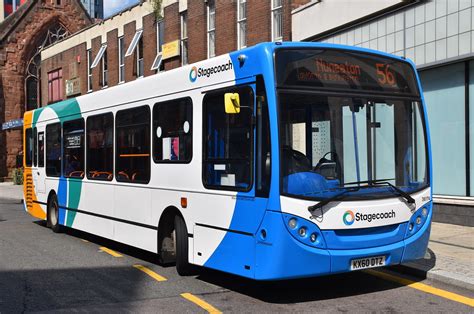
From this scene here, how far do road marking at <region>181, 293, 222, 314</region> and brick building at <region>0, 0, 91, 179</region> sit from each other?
136 feet

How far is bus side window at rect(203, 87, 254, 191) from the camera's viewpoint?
6.14 m

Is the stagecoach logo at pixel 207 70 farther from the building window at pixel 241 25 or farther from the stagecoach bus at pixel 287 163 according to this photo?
the building window at pixel 241 25

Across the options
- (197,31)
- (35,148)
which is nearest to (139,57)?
(197,31)

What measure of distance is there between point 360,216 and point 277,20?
13.5 metres

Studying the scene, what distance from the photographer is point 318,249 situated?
5730 millimetres

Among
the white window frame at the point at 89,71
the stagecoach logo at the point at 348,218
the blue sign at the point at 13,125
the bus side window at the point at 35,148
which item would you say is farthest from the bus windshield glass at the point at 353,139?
the blue sign at the point at 13,125

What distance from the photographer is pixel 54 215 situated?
12.4 metres

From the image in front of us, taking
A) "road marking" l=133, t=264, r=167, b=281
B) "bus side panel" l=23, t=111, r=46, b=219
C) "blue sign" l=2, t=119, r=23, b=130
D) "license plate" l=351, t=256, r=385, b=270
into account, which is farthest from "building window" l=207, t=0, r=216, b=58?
"blue sign" l=2, t=119, r=23, b=130

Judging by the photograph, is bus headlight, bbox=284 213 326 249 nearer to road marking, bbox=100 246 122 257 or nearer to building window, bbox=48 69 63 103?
road marking, bbox=100 246 122 257

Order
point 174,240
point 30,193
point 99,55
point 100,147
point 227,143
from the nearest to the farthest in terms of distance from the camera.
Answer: point 227,143, point 174,240, point 100,147, point 30,193, point 99,55

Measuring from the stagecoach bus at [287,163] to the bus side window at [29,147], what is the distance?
654 cm

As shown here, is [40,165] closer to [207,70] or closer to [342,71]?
[207,70]

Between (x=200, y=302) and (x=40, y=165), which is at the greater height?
(x=40, y=165)

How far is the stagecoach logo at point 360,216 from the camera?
586 centimetres
